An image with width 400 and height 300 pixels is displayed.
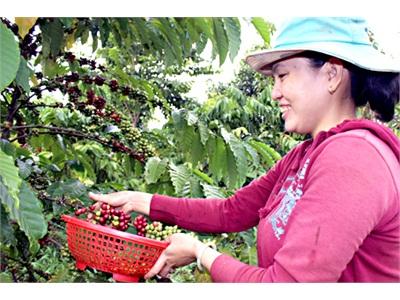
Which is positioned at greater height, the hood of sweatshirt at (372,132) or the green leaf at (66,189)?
the hood of sweatshirt at (372,132)

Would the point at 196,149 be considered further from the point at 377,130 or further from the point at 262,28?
the point at 377,130

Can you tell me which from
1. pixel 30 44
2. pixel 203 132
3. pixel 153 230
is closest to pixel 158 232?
pixel 153 230

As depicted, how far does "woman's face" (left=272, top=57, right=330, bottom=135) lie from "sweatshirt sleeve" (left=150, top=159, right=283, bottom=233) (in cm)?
26

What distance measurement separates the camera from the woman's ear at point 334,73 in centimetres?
93

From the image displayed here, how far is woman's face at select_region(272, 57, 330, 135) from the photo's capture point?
0.94m

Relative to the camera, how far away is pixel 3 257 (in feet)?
4.17

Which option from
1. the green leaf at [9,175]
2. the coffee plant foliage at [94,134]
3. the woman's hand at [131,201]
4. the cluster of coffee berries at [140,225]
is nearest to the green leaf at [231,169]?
the coffee plant foliage at [94,134]

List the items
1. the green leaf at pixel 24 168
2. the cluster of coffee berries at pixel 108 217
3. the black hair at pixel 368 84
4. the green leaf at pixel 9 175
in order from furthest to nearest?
the green leaf at pixel 24 168 → the cluster of coffee berries at pixel 108 217 → the black hair at pixel 368 84 → the green leaf at pixel 9 175

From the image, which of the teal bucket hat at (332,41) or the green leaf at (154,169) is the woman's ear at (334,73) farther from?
the green leaf at (154,169)

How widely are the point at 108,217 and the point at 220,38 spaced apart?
19.3 inches

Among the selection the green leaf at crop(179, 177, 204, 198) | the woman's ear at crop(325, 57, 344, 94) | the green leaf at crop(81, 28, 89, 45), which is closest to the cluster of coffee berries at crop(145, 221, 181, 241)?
the green leaf at crop(179, 177, 204, 198)

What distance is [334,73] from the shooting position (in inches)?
36.8
